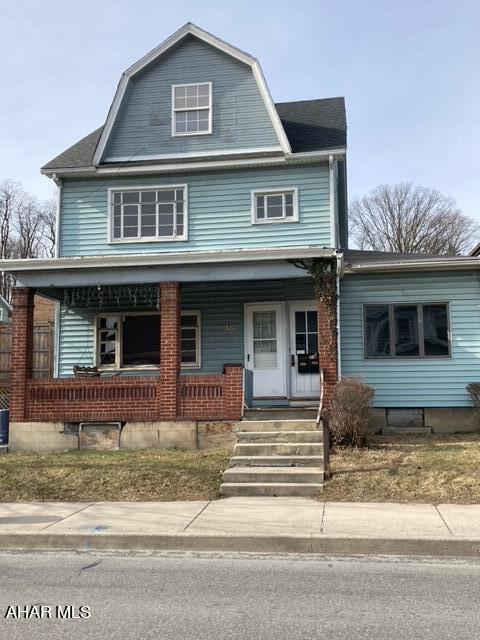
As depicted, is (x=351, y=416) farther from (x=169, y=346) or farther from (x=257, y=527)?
(x=257, y=527)

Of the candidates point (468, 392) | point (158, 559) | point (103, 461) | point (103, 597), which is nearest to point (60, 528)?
point (158, 559)

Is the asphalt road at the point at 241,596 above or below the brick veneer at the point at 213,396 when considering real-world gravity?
below

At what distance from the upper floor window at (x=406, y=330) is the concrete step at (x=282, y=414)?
3022 millimetres

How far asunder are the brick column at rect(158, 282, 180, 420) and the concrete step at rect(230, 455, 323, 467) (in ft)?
8.17

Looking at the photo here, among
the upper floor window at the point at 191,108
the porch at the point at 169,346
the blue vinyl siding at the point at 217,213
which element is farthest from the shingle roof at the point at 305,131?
the porch at the point at 169,346

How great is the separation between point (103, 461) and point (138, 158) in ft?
25.5

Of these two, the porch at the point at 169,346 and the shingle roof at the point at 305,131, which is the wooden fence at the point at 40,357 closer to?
the porch at the point at 169,346

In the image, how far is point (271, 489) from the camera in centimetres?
826

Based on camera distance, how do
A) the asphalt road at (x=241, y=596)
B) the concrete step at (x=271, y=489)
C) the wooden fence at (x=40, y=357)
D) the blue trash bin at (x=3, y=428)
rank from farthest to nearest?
1. the wooden fence at (x=40, y=357)
2. the blue trash bin at (x=3, y=428)
3. the concrete step at (x=271, y=489)
4. the asphalt road at (x=241, y=596)

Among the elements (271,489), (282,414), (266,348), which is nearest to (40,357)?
(266,348)

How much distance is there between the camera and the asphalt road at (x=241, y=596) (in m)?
4.18

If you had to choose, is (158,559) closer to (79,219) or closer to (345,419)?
(345,419)

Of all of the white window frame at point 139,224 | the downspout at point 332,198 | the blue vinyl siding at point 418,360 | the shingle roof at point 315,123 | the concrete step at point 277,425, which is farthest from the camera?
the white window frame at point 139,224

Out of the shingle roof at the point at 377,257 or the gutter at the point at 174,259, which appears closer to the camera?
the gutter at the point at 174,259
